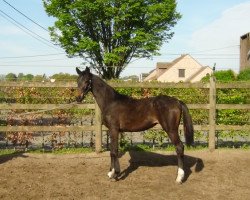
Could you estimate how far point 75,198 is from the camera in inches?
241

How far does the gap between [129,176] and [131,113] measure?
4.31 feet

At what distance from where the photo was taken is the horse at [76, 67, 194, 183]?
7.15 metres

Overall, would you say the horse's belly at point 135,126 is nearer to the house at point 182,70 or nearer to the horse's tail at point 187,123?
the horse's tail at point 187,123

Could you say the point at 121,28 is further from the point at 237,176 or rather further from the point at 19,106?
the point at 237,176

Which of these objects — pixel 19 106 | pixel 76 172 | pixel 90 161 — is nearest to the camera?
pixel 76 172

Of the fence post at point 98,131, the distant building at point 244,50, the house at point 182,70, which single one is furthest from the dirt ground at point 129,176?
the house at point 182,70

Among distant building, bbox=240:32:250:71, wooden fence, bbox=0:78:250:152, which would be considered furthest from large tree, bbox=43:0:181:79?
wooden fence, bbox=0:78:250:152

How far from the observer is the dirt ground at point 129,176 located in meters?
6.36

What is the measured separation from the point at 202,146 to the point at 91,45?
87.0 feet

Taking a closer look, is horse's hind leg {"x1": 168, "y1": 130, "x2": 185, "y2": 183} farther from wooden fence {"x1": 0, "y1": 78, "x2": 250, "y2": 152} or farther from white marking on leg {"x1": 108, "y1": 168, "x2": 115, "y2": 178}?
wooden fence {"x1": 0, "y1": 78, "x2": 250, "y2": 152}

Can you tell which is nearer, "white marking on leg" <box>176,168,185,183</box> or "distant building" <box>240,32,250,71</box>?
"white marking on leg" <box>176,168,185,183</box>

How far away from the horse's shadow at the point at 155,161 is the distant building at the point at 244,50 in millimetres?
37419

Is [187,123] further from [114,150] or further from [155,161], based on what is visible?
[155,161]

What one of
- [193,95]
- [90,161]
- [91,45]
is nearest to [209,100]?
[193,95]
